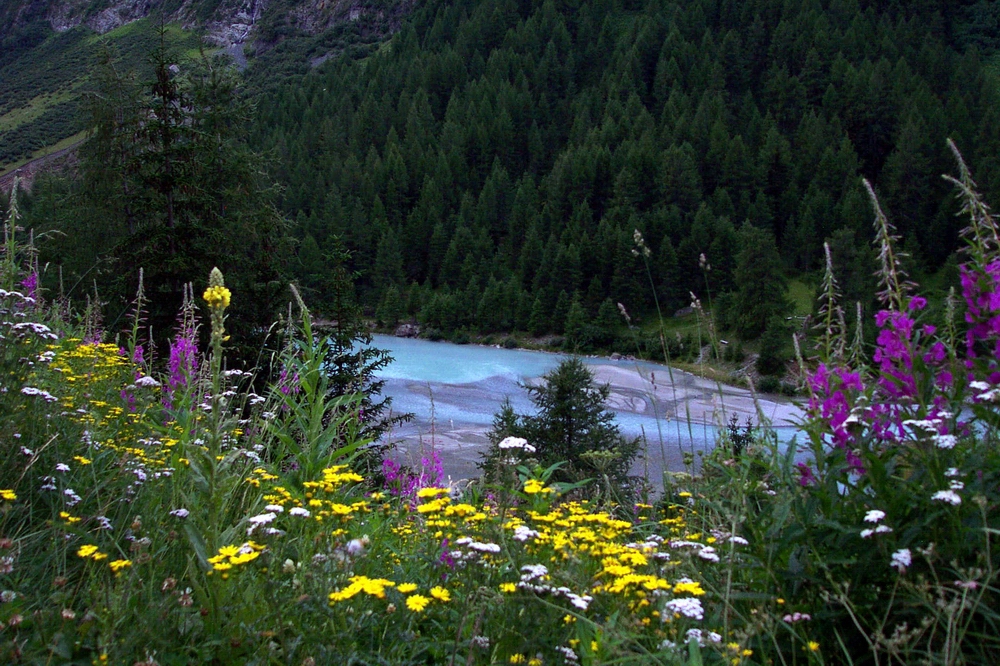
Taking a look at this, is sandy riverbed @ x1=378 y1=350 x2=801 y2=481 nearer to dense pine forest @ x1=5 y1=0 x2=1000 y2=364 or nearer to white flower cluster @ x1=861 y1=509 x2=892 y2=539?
dense pine forest @ x1=5 y1=0 x2=1000 y2=364

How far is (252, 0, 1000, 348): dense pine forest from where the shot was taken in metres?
63.5

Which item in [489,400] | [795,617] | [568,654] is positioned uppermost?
[795,617]

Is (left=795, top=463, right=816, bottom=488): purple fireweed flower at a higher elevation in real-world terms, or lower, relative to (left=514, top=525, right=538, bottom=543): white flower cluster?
higher

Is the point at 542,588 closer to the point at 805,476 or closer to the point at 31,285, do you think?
the point at 805,476

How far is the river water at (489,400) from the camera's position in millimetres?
20516

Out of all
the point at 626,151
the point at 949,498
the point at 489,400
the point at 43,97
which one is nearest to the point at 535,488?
the point at 949,498

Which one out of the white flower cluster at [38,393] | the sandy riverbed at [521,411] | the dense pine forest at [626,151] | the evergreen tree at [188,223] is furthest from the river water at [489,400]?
the dense pine forest at [626,151]

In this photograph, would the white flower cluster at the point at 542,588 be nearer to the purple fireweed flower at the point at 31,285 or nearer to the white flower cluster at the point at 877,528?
the white flower cluster at the point at 877,528

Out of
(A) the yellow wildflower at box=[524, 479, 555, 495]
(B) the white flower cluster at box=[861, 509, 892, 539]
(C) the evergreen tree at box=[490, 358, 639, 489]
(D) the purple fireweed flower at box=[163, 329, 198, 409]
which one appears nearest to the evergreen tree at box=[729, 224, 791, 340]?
(C) the evergreen tree at box=[490, 358, 639, 489]

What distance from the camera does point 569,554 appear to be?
220 cm

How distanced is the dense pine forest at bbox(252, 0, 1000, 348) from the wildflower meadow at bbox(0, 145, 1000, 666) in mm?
47991

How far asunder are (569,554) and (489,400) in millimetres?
29199

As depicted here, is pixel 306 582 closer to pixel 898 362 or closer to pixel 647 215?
pixel 898 362

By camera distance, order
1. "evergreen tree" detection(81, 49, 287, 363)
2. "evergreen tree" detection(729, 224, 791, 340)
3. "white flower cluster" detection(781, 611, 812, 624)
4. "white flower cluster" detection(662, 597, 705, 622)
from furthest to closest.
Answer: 1. "evergreen tree" detection(729, 224, 791, 340)
2. "evergreen tree" detection(81, 49, 287, 363)
3. "white flower cluster" detection(781, 611, 812, 624)
4. "white flower cluster" detection(662, 597, 705, 622)
